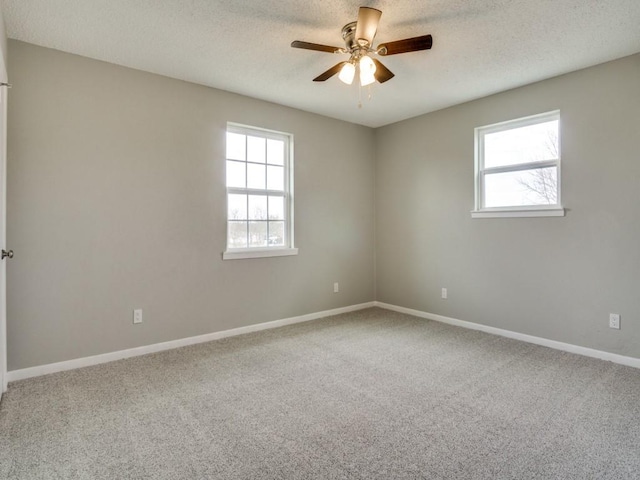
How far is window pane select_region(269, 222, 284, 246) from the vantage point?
4.16 m

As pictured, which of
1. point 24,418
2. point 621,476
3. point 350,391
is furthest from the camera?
point 350,391

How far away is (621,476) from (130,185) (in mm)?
3731

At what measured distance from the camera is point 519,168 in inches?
144

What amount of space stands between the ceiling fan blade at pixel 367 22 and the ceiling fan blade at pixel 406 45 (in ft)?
0.36

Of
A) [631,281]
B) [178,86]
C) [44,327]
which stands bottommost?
[44,327]

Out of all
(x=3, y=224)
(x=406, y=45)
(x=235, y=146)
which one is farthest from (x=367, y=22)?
(x=3, y=224)

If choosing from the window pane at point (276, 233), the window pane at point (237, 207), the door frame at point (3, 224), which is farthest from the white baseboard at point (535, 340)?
the door frame at point (3, 224)

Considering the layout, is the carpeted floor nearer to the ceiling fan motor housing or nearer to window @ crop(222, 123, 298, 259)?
window @ crop(222, 123, 298, 259)

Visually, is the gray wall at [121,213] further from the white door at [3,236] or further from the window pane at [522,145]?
the window pane at [522,145]

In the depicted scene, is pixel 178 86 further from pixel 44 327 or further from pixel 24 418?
pixel 24 418

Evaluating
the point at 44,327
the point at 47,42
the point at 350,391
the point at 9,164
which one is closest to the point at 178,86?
the point at 47,42

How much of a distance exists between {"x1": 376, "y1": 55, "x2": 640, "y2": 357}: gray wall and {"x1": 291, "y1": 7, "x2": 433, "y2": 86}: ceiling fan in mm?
1868

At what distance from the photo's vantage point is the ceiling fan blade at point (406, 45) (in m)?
2.20

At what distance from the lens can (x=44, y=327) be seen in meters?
2.79
